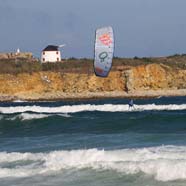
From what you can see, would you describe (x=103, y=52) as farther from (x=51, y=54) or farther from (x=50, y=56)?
(x=50, y=56)

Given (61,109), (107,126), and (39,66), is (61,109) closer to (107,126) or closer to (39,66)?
(107,126)

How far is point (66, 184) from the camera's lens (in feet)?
42.5

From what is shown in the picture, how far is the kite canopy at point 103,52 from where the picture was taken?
1769cm

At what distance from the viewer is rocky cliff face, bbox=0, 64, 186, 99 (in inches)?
3012

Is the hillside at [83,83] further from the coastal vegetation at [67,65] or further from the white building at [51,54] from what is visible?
→ the white building at [51,54]

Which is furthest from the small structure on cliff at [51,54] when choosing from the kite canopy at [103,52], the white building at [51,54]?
the kite canopy at [103,52]

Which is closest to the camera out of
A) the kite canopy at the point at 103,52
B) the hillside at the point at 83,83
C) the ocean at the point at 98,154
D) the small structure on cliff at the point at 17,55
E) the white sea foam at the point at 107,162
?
the ocean at the point at 98,154

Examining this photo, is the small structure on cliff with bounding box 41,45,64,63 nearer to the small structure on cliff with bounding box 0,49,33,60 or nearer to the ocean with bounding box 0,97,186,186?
the small structure on cliff with bounding box 0,49,33,60

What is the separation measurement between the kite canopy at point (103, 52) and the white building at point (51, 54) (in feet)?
243

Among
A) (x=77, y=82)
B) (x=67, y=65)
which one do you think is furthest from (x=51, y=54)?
(x=77, y=82)

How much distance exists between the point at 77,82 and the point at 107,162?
6290cm

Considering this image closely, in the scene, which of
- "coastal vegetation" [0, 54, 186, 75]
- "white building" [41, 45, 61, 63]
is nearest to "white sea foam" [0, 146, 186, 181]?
"coastal vegetation" [0, 54, 186, 75]

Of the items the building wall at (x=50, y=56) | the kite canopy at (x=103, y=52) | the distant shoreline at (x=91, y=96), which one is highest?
the kite canopy at (x=103, y=52)

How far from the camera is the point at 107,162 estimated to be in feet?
49.3
